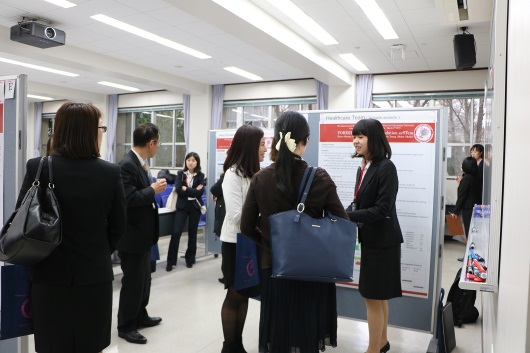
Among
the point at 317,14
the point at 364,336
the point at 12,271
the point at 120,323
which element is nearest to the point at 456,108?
the point at 317,14

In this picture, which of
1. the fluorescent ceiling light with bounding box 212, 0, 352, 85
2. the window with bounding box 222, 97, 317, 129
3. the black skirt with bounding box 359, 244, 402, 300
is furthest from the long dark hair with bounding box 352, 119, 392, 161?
the window with bounding box 222, 97, 317, 129

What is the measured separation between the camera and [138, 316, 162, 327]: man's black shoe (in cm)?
342

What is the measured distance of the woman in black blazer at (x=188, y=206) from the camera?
5379 mm

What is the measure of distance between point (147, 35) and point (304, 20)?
244 cm

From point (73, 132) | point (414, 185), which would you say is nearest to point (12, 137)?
point (73, 132)

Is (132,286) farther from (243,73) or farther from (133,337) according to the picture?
(243,73)

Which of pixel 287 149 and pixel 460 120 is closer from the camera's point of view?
pixel 287 149

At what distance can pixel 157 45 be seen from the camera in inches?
274

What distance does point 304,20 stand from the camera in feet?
18.8

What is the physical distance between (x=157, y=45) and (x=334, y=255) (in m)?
6.15

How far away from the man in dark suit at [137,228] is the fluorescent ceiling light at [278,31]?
7.45ft

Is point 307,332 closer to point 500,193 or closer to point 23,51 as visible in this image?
point 500,193

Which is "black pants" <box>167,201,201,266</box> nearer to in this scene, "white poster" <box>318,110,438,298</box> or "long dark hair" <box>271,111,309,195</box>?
"white poster" <box>318,110,438,298</box>

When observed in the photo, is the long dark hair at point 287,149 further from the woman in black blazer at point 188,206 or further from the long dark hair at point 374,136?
the woman in black blazer at point 188,206
